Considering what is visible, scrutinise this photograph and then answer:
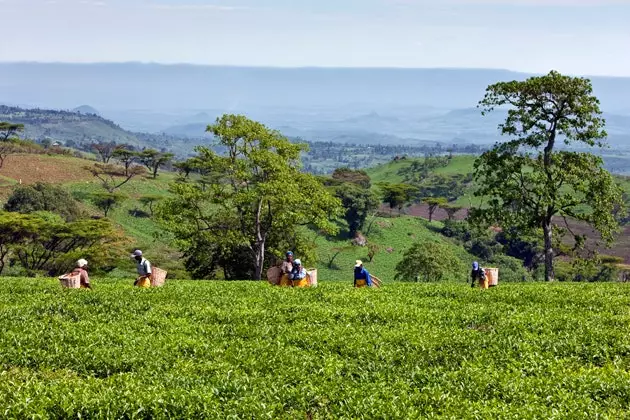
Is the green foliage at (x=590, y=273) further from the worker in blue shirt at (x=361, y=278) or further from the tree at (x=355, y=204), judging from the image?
the worker in blue shirt at (x=361, y=278)

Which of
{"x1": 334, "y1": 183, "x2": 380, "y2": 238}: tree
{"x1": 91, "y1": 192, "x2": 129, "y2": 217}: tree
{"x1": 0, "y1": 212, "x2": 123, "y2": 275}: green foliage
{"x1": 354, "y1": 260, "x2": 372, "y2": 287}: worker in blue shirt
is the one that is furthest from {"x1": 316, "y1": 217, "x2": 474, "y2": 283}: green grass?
{"x1": 354, "y1": 260, "x2": 372, "y2": 287}: worker in blue shirt

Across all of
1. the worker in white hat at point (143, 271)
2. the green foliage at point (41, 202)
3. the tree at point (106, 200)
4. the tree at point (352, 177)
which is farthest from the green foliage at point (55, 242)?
the tree at point (352, 177)

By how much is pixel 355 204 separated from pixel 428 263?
43.8m

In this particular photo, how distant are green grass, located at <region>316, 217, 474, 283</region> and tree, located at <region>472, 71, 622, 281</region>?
45816 mm

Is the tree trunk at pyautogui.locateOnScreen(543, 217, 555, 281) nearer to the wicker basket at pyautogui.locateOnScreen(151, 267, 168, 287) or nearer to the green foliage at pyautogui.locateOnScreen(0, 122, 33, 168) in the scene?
the wicker basket at pyautogui.locateOnScreen(151, 267, 168, 287)

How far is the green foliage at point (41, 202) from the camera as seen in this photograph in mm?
73812

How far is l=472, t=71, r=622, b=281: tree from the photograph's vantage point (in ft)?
124

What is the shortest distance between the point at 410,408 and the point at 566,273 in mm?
82436

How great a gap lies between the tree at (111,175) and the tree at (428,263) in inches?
2469

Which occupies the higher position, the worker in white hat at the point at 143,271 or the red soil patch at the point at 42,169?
the worker in white hat at the point at 143,271

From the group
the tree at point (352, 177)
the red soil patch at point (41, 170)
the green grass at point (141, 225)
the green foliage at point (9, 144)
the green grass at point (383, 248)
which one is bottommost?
the green grass at point (383, 248)

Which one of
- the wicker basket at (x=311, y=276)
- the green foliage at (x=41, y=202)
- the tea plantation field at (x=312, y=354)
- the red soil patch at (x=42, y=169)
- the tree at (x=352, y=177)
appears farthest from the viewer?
the tree at (x=352, y=177)

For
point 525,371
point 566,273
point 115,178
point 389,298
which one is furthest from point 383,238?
point 525,371

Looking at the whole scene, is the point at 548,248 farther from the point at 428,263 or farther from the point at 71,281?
the point at 71,281
